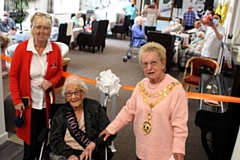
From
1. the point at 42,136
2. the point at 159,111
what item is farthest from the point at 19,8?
the point at 159,111

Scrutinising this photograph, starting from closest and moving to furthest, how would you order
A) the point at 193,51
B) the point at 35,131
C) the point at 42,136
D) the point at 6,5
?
the point at 42,136 → the point at 35,131 → the point at 193,51 → the point at 6,5

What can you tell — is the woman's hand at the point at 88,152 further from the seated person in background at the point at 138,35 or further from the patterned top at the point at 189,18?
the patterned top at the point at 189,18

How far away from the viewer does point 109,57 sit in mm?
7312

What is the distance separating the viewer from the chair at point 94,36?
24.6ft

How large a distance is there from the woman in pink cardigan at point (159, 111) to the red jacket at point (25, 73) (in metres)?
0.83

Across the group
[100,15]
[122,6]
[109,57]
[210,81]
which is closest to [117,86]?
[210,81]

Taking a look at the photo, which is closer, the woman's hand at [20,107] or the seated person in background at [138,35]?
the woman's hand at [20,107]

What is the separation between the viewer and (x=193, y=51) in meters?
6.07

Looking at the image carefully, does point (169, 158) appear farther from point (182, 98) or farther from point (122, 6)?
point (122, 6)

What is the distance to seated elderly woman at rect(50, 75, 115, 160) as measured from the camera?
6.31 ft

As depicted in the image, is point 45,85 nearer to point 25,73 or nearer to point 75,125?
point 25,73

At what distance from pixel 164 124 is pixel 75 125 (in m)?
0.73


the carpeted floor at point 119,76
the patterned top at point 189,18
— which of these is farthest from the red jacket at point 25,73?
the patterned top at point 189,18

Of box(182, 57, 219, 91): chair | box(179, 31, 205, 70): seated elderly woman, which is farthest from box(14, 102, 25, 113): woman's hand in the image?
box(179, 31, 205, 70): seated elderly woman
